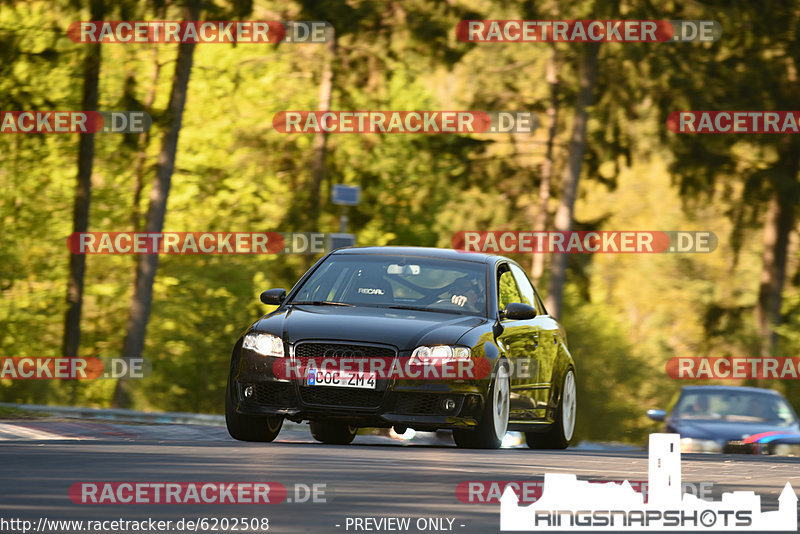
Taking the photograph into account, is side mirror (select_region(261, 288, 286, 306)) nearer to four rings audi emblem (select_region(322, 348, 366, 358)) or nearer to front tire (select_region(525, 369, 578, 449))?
four rings audi emblem (select_region(322, 348, 366, 358))

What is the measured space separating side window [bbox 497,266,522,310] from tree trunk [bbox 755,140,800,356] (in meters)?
21.9

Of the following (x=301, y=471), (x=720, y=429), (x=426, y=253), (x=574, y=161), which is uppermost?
(x=574, y=161)

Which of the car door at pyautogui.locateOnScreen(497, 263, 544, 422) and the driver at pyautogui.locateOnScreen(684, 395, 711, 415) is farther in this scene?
the driver at pyautogui.locateOnScreen(684, 395, 711, 415)

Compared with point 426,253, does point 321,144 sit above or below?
above

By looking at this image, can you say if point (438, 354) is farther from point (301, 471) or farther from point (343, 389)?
point (301, 471)

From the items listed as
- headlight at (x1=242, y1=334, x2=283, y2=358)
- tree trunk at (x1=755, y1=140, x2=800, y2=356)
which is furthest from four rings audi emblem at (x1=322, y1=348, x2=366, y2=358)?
Result: tree trunk at (x1=755, y1=140, x2=800, y2=356)

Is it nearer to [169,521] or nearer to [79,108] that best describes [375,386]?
[169,521]

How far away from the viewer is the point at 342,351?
12.3 m

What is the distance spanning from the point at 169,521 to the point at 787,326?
30391 millimetres

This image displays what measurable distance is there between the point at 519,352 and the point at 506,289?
2.56 ft

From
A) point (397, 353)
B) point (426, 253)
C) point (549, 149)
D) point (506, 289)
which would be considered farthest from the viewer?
point (549, 149)

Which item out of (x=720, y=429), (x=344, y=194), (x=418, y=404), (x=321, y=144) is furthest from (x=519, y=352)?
(x=321, y=144)

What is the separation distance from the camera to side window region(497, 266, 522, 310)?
14.0 meters

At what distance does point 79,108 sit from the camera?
111ft
